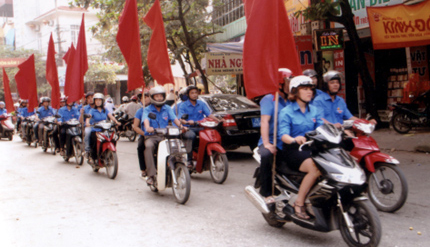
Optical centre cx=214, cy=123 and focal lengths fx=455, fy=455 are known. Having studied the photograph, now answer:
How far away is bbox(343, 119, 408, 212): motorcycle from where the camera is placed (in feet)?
17.8

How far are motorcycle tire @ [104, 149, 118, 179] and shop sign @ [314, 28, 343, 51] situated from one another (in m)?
5.30

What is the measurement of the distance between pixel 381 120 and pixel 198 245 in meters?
11.6

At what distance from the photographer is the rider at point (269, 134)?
4.69m

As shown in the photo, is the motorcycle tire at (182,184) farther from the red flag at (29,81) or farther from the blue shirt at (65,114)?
the red flag at (29,81)

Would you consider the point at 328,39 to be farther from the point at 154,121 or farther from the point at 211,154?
the point at 154,121

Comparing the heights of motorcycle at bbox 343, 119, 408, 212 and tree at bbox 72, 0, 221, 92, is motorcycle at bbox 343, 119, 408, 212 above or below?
below

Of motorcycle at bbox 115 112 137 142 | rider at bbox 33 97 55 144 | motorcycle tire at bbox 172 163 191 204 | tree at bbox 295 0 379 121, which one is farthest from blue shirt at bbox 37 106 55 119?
motorcycle tire at bbox 172 163 191 204

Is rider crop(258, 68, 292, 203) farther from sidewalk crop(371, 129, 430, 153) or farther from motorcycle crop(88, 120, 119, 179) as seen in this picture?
sidewalk crop(371, 129, 430, 153)

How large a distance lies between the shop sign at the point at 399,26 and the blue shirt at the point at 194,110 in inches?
229

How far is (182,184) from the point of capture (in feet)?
21.6

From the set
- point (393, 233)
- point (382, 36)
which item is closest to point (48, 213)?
point (393, 233)

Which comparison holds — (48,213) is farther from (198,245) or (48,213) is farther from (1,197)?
(198,245)

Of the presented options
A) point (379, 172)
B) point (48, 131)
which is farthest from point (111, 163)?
point (48, 131)

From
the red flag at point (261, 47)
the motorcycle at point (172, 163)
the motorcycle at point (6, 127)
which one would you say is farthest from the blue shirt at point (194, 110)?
the motorcycle at point (6, 127)
